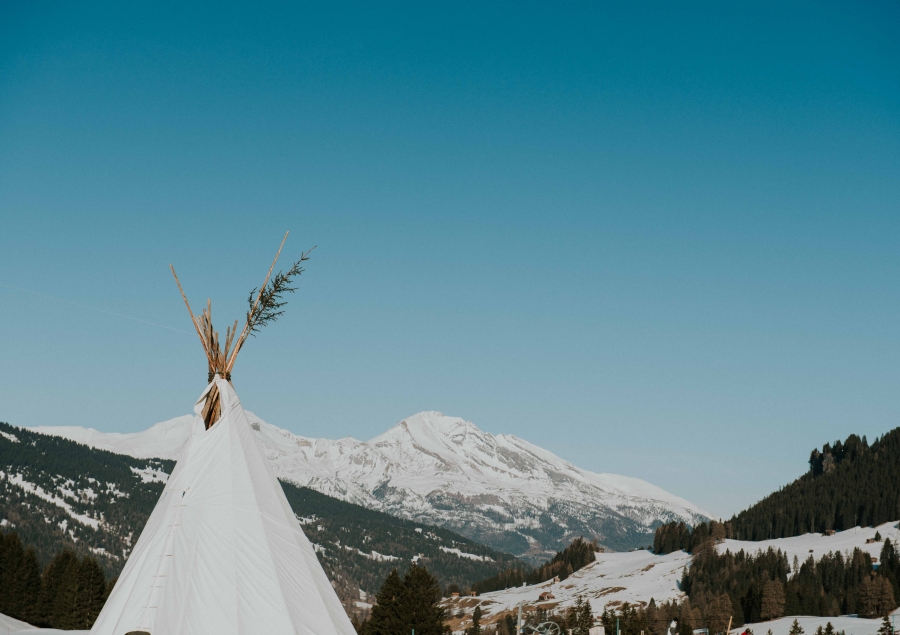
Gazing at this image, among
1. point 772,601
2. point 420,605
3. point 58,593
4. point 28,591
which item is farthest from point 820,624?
point 28,591

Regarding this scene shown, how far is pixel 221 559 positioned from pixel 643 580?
174 metres

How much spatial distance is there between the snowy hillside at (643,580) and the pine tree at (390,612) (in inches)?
4410

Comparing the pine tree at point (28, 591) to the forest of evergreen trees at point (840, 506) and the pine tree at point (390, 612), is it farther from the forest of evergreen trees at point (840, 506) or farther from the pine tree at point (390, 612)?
the forest of evergreen trees at point (840, 506)

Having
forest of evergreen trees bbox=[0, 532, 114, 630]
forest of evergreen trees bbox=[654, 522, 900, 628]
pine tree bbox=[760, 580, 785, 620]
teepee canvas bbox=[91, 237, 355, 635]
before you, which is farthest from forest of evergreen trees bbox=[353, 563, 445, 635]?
pine tree bbox=[760, 580, 785, 620]

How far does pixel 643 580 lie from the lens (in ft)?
584

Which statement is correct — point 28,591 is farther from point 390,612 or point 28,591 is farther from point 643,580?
point 643,580

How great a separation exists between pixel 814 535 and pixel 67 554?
15568 cm

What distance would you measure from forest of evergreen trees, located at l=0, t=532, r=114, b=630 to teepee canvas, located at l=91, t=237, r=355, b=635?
2128 inches

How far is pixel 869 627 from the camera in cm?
10156

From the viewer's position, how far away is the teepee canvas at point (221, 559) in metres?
17.8

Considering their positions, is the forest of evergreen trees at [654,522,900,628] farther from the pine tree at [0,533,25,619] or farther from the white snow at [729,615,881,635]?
the pine tree at [0,533,25,619]

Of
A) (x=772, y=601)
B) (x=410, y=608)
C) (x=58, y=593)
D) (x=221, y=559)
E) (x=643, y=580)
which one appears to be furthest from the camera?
A: (x=643, y=580)

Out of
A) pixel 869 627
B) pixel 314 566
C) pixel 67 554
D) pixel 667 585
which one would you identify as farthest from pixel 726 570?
pixel 314 566

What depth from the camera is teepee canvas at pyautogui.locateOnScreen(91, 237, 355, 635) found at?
58.3 feet
